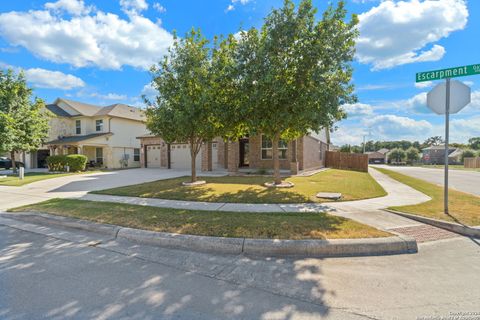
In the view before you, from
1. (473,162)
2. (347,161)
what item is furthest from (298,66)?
(473,162)

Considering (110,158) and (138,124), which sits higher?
(138,124)

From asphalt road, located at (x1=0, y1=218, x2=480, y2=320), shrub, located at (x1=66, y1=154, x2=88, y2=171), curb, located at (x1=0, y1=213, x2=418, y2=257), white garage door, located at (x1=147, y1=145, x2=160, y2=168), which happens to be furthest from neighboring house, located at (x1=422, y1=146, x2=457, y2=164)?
shrub, located at (x1=66, y1=154, x2=88, y2=171)

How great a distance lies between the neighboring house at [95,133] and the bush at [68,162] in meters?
3.28

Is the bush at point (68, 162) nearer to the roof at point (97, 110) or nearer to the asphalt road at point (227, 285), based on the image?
the roof at point (97, 110)

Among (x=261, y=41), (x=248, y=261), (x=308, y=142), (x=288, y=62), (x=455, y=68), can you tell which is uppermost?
(x=261, y=41)

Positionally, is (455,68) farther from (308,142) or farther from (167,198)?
(308,142)

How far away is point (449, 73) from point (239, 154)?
13.8 metres

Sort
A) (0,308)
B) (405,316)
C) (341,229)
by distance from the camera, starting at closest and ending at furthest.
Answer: (405,316) < (0,308) < (341,229)

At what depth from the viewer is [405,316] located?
2.50 m

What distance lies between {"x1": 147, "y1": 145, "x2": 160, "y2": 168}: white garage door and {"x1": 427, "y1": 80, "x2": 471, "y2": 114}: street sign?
69.6 ft

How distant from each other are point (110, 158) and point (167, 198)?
20.5 m

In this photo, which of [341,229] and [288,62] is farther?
[288,62]

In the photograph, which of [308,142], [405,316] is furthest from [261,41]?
[308,142]

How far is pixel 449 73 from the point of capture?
19.7 ft
